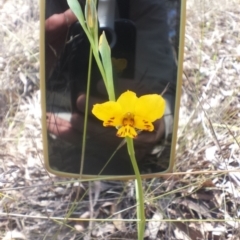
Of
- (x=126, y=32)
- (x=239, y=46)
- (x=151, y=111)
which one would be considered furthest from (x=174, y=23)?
(x=239, y=46)

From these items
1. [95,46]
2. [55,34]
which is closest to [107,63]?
[95,46]

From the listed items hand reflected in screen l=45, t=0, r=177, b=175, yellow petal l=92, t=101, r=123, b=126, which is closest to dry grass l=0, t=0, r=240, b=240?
hand reflected in screen l=45, t=0, r=177, b=175

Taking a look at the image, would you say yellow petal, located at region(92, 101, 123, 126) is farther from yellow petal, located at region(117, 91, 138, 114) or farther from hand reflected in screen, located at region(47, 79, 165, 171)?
hand reflected in screen, located at region(47, 79, 165, 171)

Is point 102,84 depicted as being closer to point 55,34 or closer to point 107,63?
point 55,34

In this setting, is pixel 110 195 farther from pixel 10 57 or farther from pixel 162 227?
pixel 10 57

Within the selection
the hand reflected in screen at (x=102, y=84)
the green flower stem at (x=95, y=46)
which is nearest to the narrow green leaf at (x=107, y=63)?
the green flower stem at (x=95, y=46)

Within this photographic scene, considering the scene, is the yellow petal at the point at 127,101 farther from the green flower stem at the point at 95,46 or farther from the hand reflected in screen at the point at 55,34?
the hand reflected in screen at the point at 55,34

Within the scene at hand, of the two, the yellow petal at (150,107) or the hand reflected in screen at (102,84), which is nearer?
the yellow petal at (150,107)
